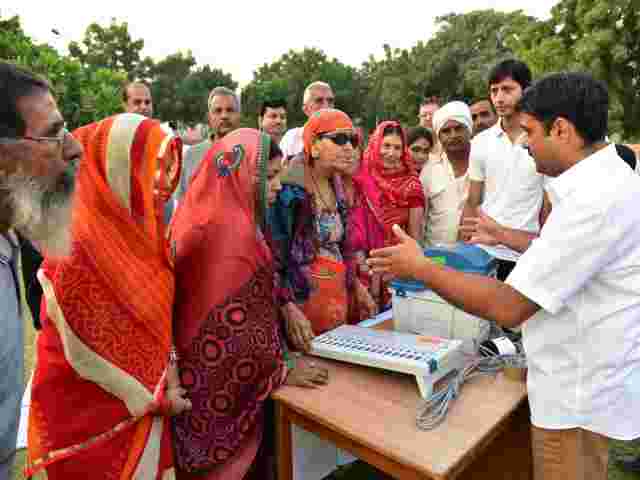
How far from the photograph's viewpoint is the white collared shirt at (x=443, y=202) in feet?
10.7

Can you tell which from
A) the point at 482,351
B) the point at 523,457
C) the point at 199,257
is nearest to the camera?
the point at 199,257

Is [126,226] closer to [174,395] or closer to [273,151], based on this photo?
[174,395]

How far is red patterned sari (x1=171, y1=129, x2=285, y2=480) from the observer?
157cm

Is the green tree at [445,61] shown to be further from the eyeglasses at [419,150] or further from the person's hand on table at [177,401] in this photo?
the person's hand on table at [177,401]

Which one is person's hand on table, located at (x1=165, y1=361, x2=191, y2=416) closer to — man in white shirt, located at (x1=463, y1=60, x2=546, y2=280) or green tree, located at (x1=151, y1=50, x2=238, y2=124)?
man in white shirt, located at (x1=463, y1=60, x2=546, y2=280)

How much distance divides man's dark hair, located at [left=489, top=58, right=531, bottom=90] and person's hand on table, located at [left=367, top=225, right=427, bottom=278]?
1.86m

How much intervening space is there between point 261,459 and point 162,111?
3962 cm

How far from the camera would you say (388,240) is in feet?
9.82

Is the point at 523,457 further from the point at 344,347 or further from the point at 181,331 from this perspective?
the point at 181,331

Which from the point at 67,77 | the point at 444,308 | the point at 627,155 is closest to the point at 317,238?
the point at 444,308

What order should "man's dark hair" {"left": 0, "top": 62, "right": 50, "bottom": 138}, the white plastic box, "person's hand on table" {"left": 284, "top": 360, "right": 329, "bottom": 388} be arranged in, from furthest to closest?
the white plastic box, "person's hand on table" {"left": 284, "top": 360, "right": 329, "bottom": 388}, "man's dark hair" {"left": 0, "top": 62, "right": 50, "bottom": 138}

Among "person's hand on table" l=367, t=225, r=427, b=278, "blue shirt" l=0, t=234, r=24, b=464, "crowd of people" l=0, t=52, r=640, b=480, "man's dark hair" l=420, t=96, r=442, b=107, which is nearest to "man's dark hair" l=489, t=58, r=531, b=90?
"crowd of people" l=0, t=52, r=640, b=480

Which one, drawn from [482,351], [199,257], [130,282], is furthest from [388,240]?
[130,282]

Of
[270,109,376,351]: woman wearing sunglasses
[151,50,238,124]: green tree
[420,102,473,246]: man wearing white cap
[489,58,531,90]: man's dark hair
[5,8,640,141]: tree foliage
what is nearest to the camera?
[270,109,376,351]: woman wearing sunglasses
